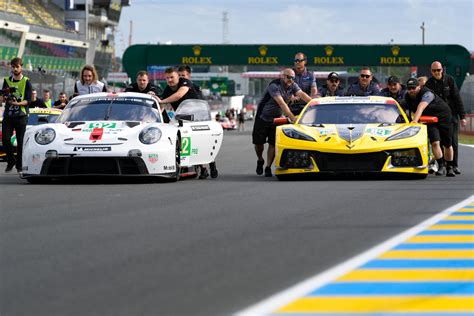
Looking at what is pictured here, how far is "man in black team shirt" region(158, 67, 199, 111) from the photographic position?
16203mm

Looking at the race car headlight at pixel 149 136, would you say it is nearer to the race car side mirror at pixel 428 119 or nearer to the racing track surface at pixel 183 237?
the racing track surface at pixel 183 237

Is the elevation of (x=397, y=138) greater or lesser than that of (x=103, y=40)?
lesser

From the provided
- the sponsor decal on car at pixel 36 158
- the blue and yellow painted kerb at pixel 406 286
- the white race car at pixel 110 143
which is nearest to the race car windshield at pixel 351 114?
the white race car at pixel 110 143

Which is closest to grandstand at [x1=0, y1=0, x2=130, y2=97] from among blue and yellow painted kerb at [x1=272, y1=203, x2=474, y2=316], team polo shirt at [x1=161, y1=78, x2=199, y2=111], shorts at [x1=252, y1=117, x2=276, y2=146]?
team polo shirt at [x1=161, y1=78, x2=199, y2=111]

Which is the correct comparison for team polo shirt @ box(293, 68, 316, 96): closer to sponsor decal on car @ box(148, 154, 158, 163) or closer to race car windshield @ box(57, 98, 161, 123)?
race car windshield @ box(57, 98, 161, 123)

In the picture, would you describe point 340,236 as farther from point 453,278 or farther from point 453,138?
point 453,138

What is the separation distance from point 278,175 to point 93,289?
9305 mm

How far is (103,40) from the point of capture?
115438 mm

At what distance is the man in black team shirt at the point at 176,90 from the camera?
53.2ft

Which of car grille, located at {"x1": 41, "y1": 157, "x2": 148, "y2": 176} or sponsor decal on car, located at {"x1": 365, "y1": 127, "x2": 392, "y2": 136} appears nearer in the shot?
car grille, located at {"x1": 41, "y1": 157, "x2": 148, "y2": 176}

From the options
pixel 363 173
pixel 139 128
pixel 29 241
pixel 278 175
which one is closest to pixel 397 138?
pixel 363 173

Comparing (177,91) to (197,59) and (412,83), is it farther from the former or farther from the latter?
Answer: (197,59)

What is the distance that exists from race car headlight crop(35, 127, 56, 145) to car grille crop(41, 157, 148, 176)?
0.26m

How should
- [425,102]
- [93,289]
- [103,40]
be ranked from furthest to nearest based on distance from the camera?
1. [103,40]
2. [425,102]
3. [93,289]
